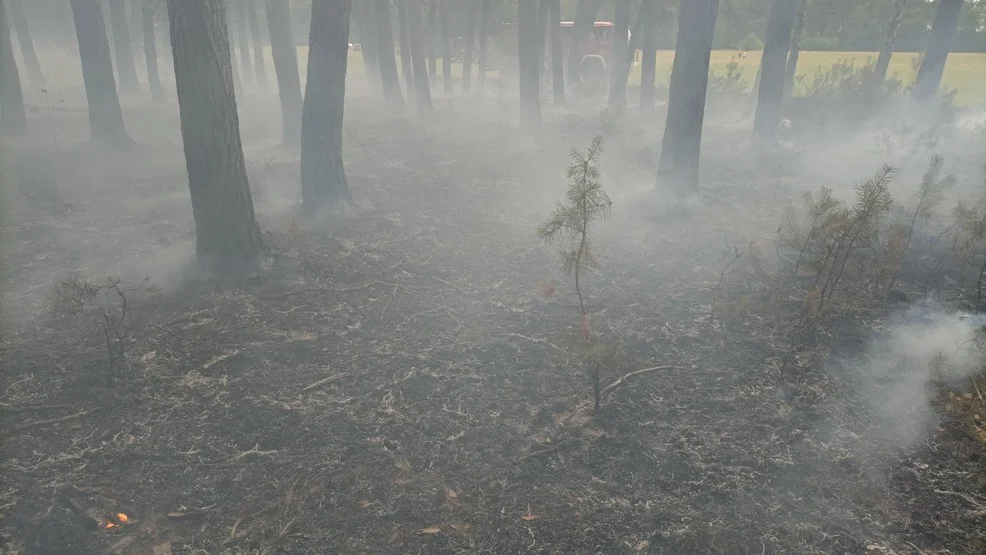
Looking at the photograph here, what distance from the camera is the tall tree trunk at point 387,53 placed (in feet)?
57.9

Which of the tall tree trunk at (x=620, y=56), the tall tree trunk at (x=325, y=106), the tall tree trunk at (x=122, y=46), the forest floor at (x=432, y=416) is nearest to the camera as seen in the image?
the forest floor at (x=432, y=416)

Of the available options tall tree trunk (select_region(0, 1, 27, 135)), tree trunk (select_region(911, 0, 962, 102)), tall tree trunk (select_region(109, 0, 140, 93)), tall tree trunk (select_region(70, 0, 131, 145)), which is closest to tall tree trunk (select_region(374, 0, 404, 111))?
tall tree trunk (select_region(70, 0, 131, 145))

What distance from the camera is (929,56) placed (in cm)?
1620

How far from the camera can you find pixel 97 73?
459 inches

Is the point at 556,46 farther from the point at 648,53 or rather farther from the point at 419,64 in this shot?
the point at 419,64

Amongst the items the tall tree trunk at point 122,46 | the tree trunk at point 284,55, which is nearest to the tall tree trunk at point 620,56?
the tree trunk at point 284,55

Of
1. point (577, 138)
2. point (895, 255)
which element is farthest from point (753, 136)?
point (895, 255)

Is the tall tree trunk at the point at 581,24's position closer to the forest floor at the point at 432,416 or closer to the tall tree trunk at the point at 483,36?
the tall tree trunk at the point at 483,36

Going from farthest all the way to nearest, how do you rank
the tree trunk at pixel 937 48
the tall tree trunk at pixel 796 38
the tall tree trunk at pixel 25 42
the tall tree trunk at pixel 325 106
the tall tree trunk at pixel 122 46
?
the tall tree trunk at pixel 122 46, the tall tree trunk at pixel 25 42, the tall tree trunk at pixel 796 38, the tree trunk at pixel 937 48, the tall tree trunk at pixel 325 106

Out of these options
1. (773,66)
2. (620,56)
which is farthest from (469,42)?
(773,66)

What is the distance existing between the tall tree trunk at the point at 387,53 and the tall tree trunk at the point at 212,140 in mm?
11963

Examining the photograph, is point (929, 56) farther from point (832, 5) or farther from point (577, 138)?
point (832, 5)

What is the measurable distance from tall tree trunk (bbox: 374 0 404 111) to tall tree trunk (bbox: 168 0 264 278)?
12.0m

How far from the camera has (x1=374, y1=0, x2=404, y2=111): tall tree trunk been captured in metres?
A: 17.6
